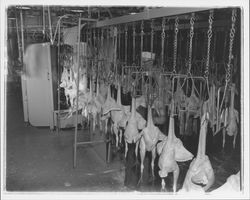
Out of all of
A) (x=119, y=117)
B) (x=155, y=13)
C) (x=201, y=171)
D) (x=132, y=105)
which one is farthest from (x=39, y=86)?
(x=201, y=171)

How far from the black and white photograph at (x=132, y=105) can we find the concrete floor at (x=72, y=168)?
0.5 inches

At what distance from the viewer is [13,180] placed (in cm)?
390

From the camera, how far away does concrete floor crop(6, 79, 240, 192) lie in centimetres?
318

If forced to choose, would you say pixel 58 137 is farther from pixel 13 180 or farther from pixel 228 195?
pixel 228 195

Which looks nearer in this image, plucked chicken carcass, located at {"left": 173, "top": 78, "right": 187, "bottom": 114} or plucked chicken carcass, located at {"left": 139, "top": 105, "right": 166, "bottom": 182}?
plucked chicken carcass, located at {"left": 139, "top": 105, "right": 166, "bottom": 182}

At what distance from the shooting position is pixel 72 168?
14.0 ft

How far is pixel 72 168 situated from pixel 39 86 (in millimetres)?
2729

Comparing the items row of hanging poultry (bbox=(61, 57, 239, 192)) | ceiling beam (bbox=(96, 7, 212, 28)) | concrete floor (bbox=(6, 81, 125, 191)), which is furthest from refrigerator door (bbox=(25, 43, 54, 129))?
ceiling beam (bbox=(96, 7, 212, 28))

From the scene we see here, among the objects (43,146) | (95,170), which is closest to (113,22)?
(95,170)

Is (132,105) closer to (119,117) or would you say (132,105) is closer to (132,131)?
(132,131)

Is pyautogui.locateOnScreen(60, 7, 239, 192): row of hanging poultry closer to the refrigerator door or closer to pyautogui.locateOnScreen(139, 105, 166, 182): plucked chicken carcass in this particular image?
pyautogui.locateOnScreen(139, 105, 166, 182): plucked chicken carcass

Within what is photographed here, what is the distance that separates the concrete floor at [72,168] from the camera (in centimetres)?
318

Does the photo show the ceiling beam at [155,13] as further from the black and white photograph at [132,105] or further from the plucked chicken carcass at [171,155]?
the plucked chicken carcass at [171,155]

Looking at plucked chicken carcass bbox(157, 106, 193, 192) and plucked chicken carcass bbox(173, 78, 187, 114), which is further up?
plucked chicken carcass bbox(173, 78, 187, 114)
